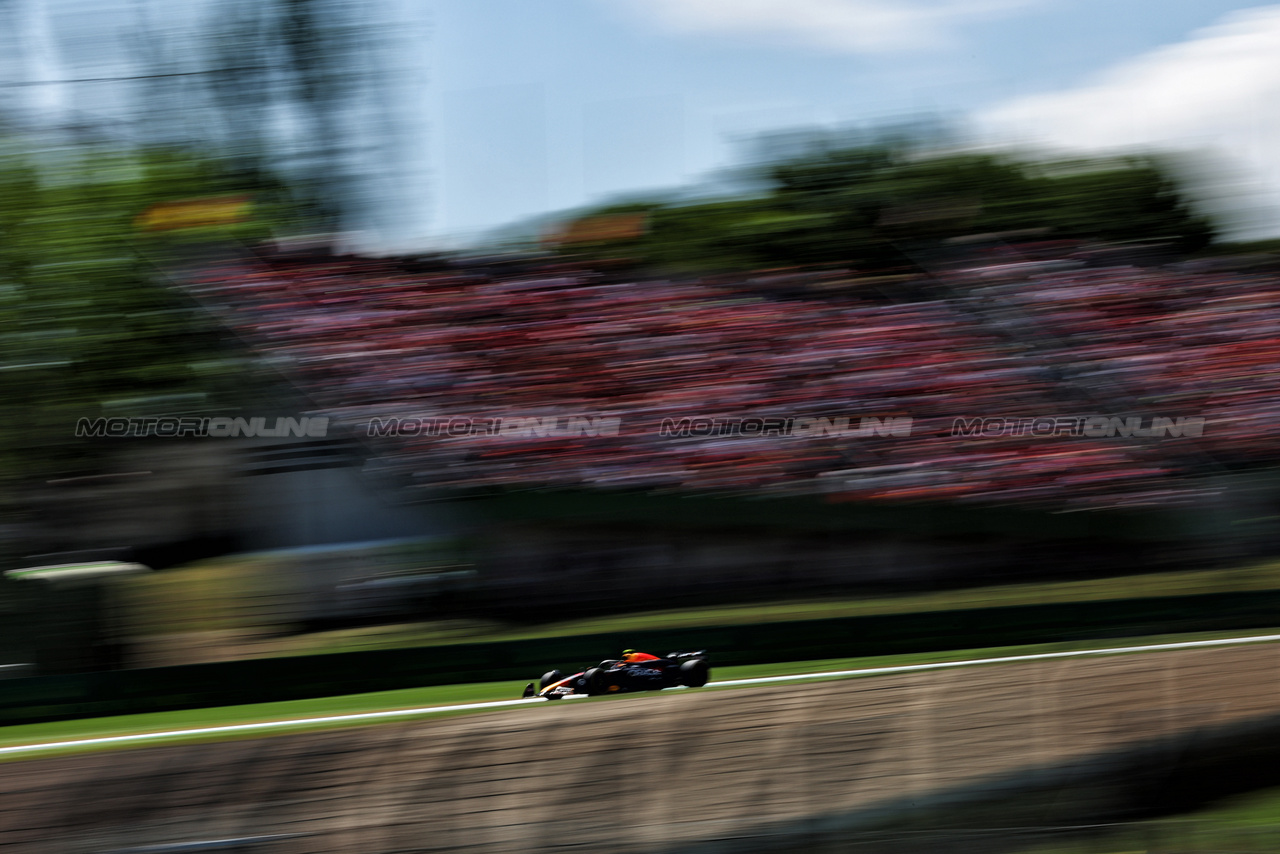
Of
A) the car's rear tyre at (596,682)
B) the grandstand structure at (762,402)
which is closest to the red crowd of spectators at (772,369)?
the grandstand structure at (762,402)

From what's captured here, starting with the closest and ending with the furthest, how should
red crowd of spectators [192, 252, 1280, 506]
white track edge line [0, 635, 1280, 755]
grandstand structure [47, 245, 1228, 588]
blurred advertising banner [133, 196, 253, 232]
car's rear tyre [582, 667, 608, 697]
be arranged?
white track edge line [0, 635, 1280, 755] → car's rear tyre [582, 667, 608, 697] → grandstand structure [47, 245, 1228, 588] → red crowd of spectators [192, 252, 1280, 506] → blurred advertising banner [133, 196, 253, 232]

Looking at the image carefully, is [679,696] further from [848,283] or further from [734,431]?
[848,283]

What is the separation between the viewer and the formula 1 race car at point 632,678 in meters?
4.56

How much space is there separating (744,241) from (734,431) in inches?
54.0

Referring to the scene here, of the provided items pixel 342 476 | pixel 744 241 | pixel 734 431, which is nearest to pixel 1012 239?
pixel 744 241

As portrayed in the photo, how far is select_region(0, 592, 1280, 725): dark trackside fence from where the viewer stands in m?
4.81

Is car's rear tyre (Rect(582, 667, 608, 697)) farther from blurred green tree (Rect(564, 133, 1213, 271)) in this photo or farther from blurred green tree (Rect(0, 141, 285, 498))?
blurred green tree (Rect(564, 133, 1213, 271))

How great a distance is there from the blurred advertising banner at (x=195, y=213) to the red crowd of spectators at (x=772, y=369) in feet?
1.31

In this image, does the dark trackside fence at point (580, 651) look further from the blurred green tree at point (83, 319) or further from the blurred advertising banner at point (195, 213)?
the blurred advertising banner at point (195, 213)

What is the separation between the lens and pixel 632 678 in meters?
4.58

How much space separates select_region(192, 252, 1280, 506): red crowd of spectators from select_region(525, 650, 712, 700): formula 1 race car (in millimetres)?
1694

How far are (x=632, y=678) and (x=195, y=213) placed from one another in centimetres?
438

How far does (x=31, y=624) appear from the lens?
5461mm

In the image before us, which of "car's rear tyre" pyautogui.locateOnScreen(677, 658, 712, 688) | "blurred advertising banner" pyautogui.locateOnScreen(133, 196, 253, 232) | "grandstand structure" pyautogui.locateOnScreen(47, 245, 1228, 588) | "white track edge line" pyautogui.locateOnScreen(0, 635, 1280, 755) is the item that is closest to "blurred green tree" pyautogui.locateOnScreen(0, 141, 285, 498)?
"blurred advertising banner" pyautogui.locateOnScreen(133, 196, 253, 232)
